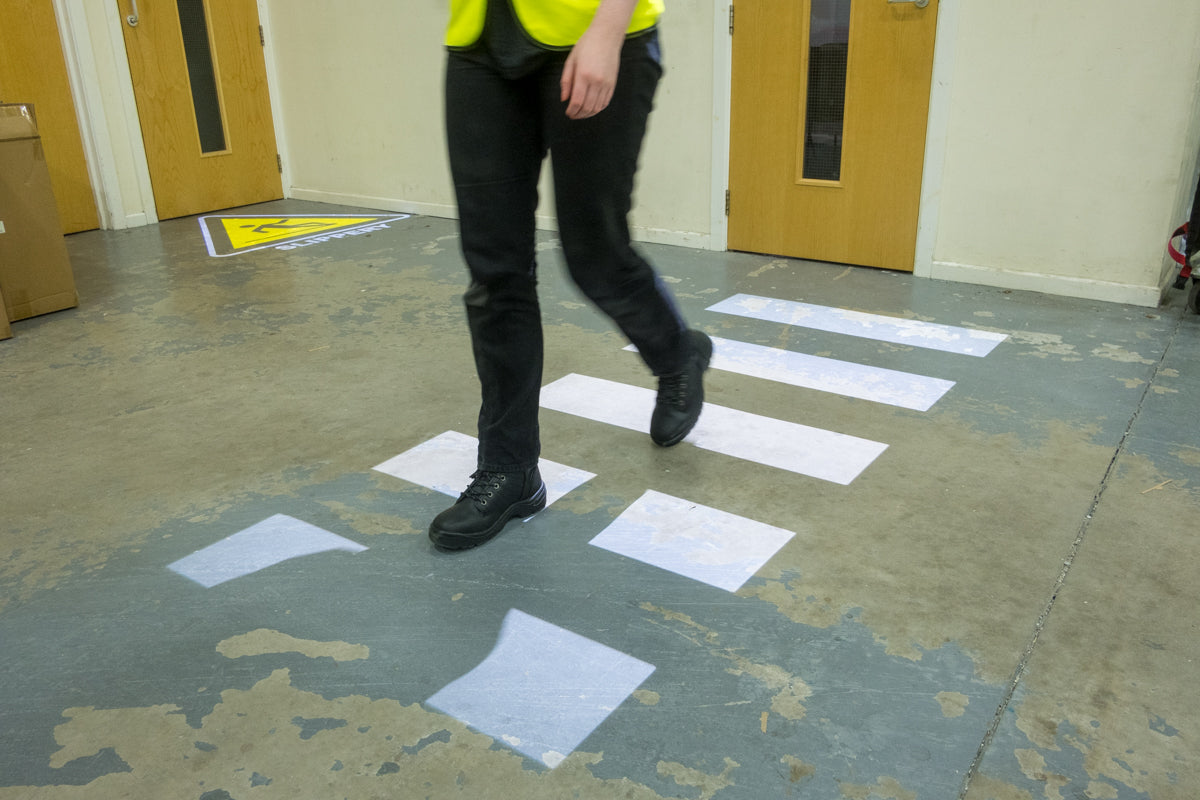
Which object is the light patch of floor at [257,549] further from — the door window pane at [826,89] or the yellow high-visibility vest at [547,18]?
the door window pane at [826,89]

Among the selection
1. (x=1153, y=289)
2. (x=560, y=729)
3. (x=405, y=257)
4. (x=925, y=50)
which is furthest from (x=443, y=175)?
(x=560, y=729)

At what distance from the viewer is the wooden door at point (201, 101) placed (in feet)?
14.5

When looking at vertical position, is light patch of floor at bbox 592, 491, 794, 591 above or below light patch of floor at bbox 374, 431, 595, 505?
below

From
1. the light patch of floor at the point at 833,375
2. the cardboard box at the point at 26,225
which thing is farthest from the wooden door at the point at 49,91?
the light patch of floor at the point at 833,375

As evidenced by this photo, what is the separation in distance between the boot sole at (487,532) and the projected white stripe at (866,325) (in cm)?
131

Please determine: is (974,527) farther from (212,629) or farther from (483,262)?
(212,629)

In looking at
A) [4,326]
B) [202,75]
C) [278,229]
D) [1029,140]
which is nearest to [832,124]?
[1029,140]

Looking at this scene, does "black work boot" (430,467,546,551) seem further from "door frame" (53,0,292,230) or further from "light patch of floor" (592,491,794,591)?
"door frame" (53,0,292,230)

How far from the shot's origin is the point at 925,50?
289 cm

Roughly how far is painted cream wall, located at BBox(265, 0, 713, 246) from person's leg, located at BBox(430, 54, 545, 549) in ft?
7.44

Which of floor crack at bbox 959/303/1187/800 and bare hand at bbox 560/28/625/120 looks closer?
floor crack at bbox 959/303/1187/800

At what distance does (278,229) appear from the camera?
14.1ft

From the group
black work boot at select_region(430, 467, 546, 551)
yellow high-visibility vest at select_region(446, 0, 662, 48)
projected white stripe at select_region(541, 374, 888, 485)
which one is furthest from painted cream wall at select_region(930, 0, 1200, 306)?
black work boot at select_region(430, 467, 546, 551)

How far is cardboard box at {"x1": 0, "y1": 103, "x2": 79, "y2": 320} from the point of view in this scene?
2705 mm
